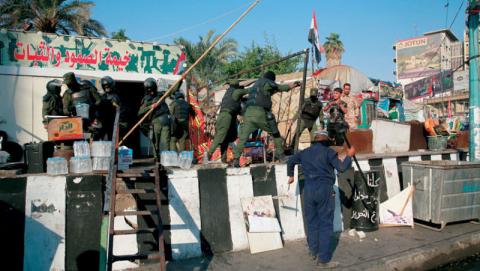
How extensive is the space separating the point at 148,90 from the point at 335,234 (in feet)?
14.5

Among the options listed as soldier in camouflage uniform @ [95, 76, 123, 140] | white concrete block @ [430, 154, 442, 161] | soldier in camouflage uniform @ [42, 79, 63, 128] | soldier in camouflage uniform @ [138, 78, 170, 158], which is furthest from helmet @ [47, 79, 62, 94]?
white concrete block @ [430, 154, 442, 161]

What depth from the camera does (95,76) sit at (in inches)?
424

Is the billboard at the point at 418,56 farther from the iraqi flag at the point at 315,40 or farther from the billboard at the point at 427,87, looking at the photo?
the iraqi flag at the point at 315,40

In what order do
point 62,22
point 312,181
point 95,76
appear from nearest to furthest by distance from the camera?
1. point 312,181
2. point 95,76
3. point 62,22

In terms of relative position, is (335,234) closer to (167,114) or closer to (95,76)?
(167,114)

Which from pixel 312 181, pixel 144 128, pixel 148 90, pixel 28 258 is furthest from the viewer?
pixel 144 128

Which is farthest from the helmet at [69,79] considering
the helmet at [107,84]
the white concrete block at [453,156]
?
the white concrete block at [453,156]

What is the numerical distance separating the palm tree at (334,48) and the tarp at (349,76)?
74.8 feet

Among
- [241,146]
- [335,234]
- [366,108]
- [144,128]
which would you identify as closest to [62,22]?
[144,128]

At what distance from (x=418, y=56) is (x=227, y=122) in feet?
202

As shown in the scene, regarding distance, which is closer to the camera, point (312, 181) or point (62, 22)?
point (312, 181)

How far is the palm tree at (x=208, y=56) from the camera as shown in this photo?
31.4 meters

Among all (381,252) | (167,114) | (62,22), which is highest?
(62,22)

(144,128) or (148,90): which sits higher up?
(148,90)
